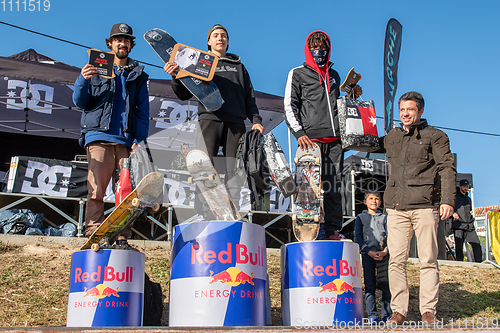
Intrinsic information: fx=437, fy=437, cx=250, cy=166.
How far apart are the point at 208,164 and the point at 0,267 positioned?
2.78 metres

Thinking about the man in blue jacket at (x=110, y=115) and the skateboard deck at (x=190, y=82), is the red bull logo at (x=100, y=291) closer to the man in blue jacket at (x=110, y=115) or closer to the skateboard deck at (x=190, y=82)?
the man in blue jacket at (x=110, y=115)

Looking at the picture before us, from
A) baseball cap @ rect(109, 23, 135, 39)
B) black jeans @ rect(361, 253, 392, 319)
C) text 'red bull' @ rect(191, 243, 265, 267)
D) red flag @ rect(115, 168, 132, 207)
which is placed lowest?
black jeans @ rect(361, 253, 392, 319)

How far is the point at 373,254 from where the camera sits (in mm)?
4164

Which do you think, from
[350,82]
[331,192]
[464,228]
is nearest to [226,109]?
[331,192]

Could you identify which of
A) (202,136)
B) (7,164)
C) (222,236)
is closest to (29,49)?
(7,164)

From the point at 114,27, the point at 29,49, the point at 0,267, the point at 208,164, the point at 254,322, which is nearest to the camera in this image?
the point at 254,322

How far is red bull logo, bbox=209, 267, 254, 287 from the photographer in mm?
2691

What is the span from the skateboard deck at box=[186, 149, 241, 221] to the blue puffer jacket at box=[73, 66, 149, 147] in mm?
763

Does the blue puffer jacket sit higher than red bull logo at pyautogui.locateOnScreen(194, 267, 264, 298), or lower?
higher

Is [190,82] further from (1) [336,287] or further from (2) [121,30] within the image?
(1) [336,287]

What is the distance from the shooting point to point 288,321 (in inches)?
120

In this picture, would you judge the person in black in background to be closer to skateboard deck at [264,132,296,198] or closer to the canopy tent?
the canopy tent

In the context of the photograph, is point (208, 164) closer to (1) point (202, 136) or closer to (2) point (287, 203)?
(1) point (202, 136)

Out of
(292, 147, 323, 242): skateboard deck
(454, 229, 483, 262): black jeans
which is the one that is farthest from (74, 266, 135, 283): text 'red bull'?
(454, 229, 483, 262): black jeans
